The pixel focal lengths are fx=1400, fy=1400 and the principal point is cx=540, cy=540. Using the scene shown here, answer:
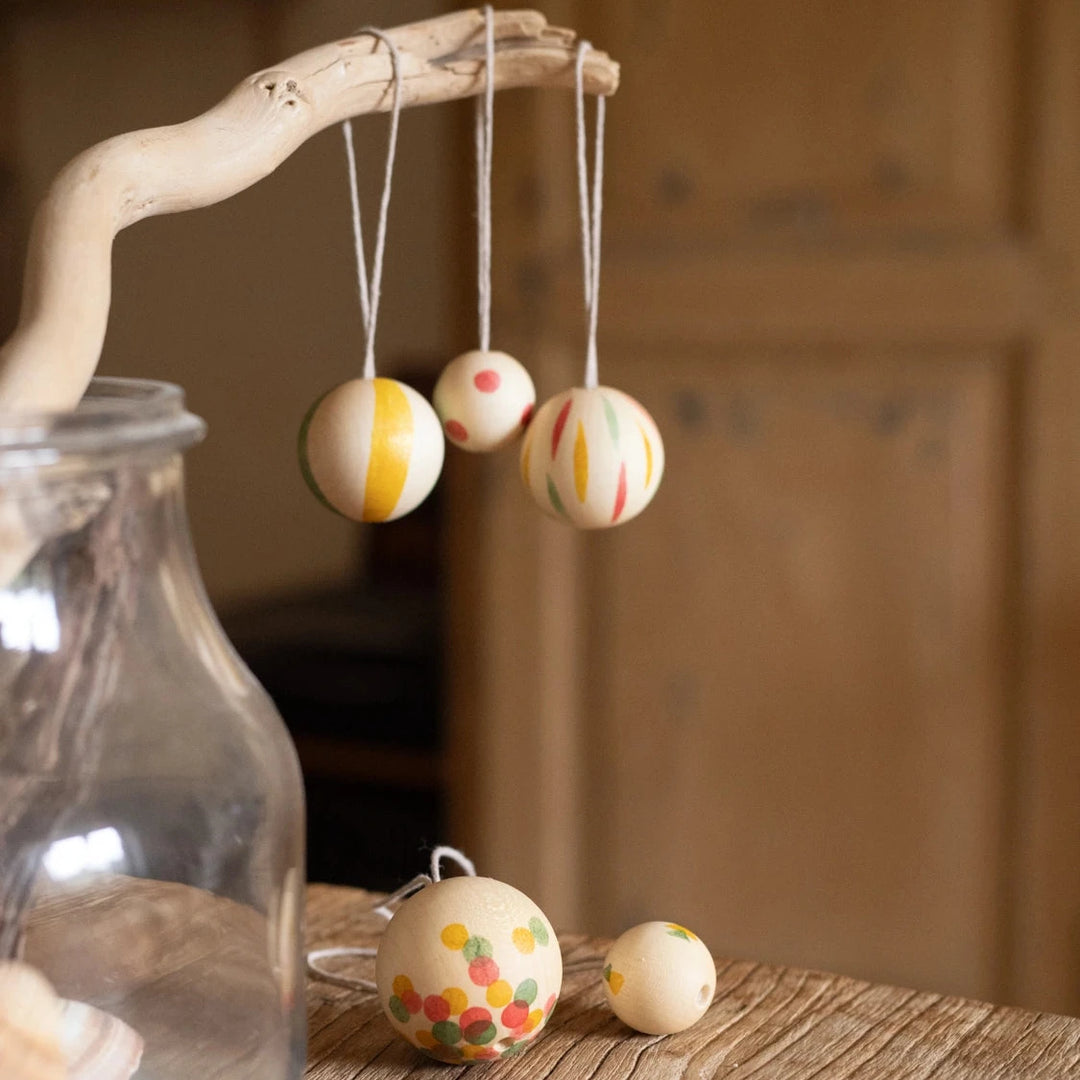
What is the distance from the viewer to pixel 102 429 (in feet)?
1.27

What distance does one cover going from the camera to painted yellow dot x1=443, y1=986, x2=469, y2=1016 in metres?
0.50

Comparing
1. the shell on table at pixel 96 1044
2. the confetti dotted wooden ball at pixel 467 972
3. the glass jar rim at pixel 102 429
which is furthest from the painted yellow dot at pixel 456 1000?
the glass jar rim at pixel 102 429

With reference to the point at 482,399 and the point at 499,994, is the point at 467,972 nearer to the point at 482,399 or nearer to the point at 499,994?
the point at 499,994

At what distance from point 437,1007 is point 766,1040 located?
13 centimetres

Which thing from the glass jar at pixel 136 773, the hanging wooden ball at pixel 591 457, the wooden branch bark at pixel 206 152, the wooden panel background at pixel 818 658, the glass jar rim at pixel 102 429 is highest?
the wooden branch bark at pixel 206 152

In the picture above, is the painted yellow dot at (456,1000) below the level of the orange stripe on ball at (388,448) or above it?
below

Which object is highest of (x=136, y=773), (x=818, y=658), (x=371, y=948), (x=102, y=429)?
(x=102, y=429)

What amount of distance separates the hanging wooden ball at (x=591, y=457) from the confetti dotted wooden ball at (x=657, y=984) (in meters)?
0.18

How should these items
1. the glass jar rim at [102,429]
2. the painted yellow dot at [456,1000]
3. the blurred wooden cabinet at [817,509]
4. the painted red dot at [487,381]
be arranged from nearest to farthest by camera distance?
the glass jar rim at [102,429] < the painted yellow dot at [456,1000] < the painted red dot at [487,381] < the blurred wooden cabinet at [817,509]

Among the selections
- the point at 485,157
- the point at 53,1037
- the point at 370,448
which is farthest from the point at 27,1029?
the point at 485,157

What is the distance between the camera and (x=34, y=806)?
0.41 metres

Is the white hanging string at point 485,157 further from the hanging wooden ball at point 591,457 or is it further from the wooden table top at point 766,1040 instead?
the wooden table top at point 766,1040

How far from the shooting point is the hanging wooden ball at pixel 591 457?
1.91ft

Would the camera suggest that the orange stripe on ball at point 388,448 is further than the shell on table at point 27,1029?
Yes
